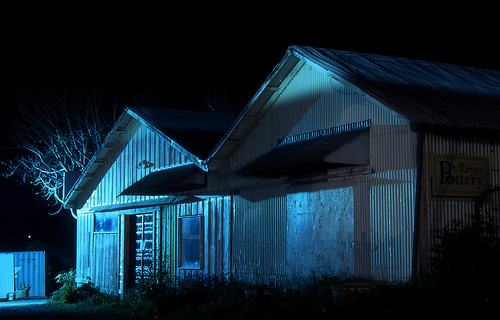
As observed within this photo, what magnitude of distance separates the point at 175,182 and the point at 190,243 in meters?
2.26

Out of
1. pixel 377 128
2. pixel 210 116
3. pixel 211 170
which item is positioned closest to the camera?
pixel 377 128

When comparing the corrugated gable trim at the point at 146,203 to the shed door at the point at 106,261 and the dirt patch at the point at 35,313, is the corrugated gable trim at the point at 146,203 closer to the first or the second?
the shed door at the point at 106,261

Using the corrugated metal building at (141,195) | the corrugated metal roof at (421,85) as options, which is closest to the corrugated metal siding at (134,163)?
the corrugated metal building at (141,195)

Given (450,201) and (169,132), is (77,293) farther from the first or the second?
(450,201)

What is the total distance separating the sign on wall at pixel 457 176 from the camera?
1120 cm

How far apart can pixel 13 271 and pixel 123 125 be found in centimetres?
743

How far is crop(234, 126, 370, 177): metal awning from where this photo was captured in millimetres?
11781

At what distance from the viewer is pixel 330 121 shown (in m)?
13.2

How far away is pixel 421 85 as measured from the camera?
1320 centimetres

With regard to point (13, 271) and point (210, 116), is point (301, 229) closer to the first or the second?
point (210, 116)

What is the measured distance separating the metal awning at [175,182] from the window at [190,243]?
98 centimetres

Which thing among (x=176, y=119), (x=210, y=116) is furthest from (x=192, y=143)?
(x=210, y=116)

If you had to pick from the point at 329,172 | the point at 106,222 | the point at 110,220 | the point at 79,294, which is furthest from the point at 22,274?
the point at 329,172

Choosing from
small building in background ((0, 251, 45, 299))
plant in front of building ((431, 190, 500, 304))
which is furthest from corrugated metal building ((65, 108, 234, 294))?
plant in front of building ((431, 190, 500, 304))
